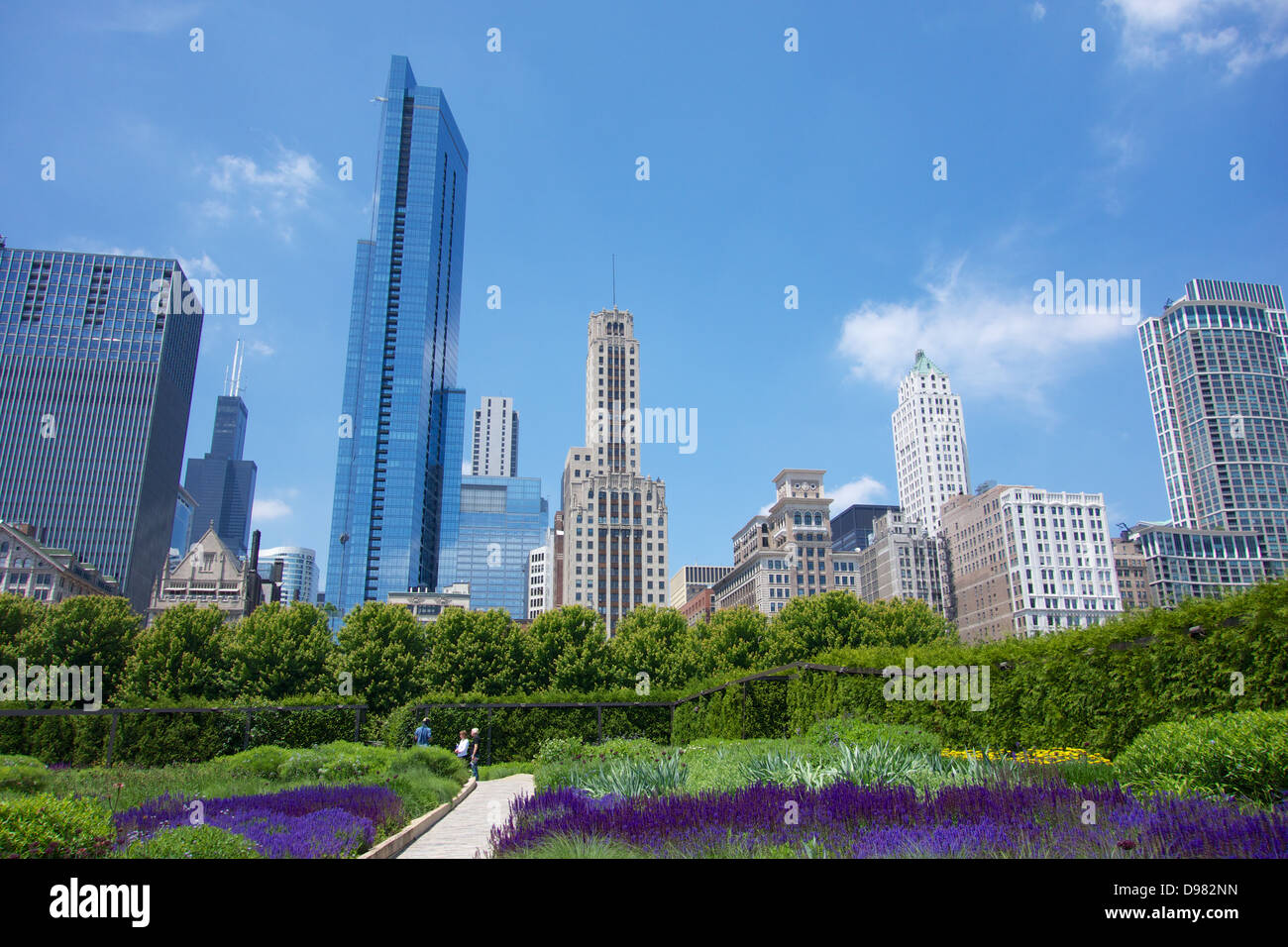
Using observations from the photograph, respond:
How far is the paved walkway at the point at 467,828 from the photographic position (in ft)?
35.0

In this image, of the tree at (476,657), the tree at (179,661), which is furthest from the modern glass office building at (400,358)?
the tree at (476,657)

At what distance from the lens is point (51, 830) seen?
6258 millimetres

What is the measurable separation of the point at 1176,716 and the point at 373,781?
14477 millimetres

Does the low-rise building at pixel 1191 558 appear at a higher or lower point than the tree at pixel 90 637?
higher

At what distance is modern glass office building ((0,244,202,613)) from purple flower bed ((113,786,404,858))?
5264 inches

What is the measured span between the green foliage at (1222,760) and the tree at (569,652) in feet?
110

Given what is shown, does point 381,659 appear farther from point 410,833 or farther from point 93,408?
point 93,408

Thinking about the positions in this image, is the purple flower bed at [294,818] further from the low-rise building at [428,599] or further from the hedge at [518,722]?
the low-rise building at [428,599]

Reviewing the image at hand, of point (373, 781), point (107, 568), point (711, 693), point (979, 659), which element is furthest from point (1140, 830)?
Result: point (107, 568)

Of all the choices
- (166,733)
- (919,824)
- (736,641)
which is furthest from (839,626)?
(919,824)

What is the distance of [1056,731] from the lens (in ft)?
46.9

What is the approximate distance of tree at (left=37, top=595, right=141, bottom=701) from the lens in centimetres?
4394

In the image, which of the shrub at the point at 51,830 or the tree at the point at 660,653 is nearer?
the shrub at the point at 51,830

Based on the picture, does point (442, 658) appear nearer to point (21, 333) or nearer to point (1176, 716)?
point (1176, 716)
